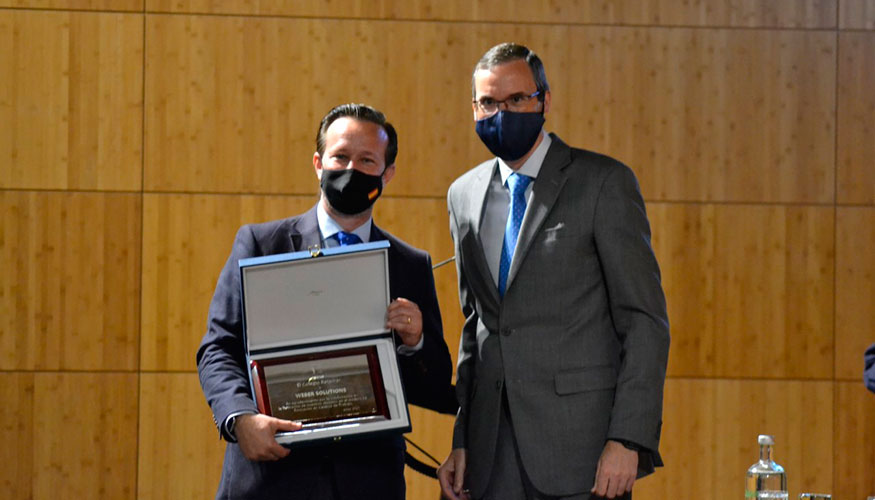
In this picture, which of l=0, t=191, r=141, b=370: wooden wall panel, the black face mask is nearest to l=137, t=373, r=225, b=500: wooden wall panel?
l=0, t=191, r=141, b=370: wooden wall panel

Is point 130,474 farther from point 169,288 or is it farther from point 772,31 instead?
point 772,31

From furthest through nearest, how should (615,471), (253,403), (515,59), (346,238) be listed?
(346,238), (515,59), (253,403), (615,471)

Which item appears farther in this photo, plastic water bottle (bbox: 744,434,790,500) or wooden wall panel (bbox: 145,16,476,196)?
wooden wall panel (bbox: 145,16,476,196)

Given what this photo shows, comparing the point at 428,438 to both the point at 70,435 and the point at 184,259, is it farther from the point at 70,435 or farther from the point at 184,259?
the point at 70,435

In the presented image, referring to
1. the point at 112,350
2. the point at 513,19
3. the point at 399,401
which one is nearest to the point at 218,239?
the point at 112,350

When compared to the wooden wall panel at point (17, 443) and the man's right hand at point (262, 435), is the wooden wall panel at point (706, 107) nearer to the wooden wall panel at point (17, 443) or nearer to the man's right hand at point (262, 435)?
the wooden wall panel at point (17, 443)

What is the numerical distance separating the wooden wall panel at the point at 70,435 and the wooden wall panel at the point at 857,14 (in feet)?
A: 12.7

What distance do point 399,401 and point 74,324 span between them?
3045 millimetres

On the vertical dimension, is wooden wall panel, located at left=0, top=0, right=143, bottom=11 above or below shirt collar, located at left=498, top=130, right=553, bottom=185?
above

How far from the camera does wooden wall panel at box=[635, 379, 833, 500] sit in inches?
186

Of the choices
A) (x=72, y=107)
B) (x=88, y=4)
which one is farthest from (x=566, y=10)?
(x=72, y=107)

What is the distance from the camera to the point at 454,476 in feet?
7.43

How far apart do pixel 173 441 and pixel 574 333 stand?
3085 millimetres

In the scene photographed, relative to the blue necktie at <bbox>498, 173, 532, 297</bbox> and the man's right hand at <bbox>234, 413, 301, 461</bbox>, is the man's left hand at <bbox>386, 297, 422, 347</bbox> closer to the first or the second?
the blue necktie at <bbox>498, 173, 532, 297</bbox>
